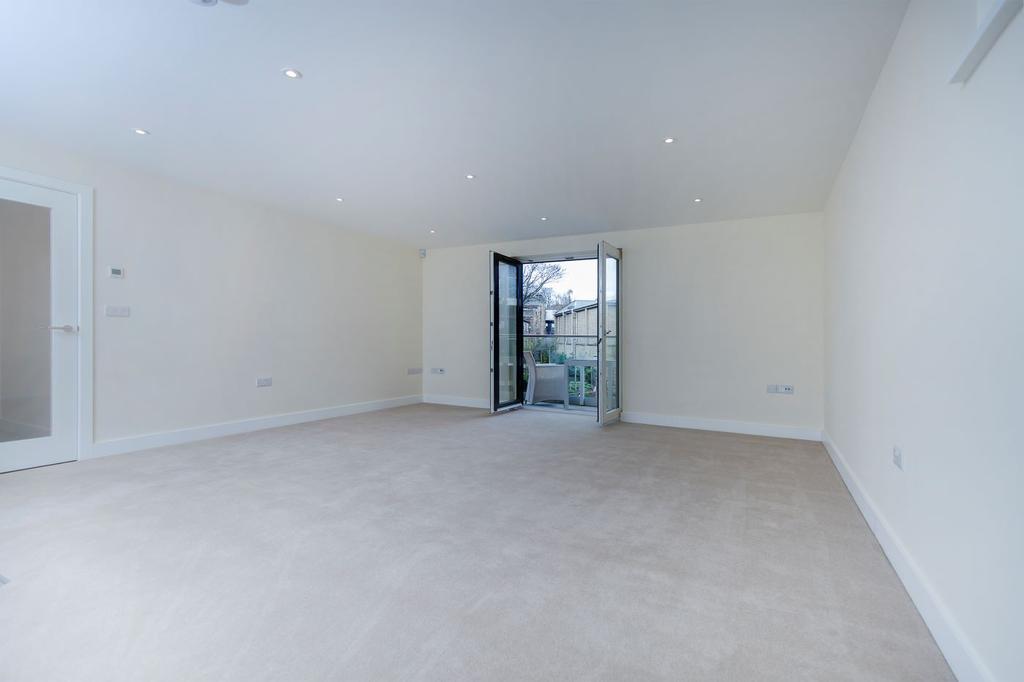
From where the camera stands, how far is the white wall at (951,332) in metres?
1.24

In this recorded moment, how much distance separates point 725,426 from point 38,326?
660cm

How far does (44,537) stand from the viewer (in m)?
2.35

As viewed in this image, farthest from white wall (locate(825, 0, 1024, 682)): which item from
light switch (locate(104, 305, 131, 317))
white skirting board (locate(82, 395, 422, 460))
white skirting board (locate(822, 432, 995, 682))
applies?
light switch (locate(104, 305, 131, 317))

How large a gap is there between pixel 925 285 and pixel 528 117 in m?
2.29

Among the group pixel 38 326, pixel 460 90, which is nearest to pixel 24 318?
pixel 38 326

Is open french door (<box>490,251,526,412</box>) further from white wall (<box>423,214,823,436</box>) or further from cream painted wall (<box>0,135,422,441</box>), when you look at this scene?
cream painted wall (<box>0,135,422,441</box>)

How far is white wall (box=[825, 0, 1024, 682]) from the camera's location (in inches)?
48.9

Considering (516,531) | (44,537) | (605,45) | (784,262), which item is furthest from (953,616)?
(784,262)

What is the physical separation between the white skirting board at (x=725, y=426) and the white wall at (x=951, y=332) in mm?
2423

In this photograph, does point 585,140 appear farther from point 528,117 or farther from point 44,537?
point 44,537

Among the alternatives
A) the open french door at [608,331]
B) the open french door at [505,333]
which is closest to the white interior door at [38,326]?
the open french door at [505,333]

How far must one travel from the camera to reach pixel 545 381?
7.33 m

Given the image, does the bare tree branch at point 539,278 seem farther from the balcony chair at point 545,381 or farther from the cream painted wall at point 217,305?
the cream painted wall at point 217,305

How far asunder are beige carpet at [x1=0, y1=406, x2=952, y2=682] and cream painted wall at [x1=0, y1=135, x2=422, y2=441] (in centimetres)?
99
